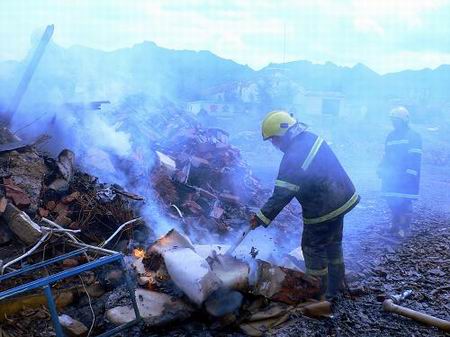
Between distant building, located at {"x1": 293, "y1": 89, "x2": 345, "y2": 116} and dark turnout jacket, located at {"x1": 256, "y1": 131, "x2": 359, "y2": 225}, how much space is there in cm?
2473

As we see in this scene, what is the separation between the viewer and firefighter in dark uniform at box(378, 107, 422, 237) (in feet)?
22.2

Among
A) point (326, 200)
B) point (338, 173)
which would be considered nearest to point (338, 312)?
point (326, 200)

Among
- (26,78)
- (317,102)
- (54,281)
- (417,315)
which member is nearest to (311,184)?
(417,315)

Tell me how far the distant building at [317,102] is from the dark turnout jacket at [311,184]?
24.7m

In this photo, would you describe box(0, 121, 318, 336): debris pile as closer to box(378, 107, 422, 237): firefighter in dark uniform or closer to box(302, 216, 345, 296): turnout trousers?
box(302, 216, 345, 296): turnout trousers

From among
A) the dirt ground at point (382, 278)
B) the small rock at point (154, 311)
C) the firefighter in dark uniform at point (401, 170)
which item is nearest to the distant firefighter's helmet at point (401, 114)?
the firefighter in dark uniform at point (401, 170)

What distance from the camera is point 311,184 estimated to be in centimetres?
435

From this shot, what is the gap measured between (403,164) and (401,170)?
0.35ft

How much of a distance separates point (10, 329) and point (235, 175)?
594 cm

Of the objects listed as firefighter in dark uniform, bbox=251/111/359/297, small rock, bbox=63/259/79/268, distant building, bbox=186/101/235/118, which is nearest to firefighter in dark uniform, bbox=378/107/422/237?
firefighter in dark uniform, bbox=251/111/359/297

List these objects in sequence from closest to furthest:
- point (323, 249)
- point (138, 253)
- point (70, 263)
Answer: point (323, 249), point (70, 263), point (138, 253)

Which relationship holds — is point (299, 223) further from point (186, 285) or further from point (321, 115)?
point (321, 115)

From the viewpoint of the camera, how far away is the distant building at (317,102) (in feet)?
94.3

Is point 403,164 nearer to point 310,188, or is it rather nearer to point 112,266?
point 310,188
